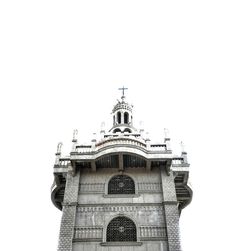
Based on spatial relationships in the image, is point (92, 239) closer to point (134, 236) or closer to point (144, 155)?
point (134, 236)

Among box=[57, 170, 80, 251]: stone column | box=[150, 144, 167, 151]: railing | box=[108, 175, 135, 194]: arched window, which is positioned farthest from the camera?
box=[150, 144, 167, 151]: railing

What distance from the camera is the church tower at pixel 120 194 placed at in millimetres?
20031

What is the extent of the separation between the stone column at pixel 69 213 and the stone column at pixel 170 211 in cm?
548

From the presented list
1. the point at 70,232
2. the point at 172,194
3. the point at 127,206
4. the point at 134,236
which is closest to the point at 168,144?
the point at 172,194

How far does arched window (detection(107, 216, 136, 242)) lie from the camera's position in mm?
20250

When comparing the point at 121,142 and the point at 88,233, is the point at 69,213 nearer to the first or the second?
the point at 88,233

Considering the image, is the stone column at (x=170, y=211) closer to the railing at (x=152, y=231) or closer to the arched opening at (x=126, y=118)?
the railing at (x=152, y=231)

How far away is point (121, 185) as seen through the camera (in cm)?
2320

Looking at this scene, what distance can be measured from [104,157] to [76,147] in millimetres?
2277

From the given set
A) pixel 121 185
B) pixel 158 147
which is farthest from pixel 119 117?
pixel 121 185

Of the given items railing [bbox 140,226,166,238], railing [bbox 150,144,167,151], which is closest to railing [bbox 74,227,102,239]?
railing [bbox 140,226,166,238]

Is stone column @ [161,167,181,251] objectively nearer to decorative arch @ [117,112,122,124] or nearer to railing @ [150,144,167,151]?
railing @ [150,144,167,151]

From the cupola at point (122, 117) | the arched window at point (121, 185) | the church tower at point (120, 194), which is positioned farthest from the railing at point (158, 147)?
the cupola at point (122, 117)

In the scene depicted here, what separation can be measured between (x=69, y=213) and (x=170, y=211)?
6017 millimetres
